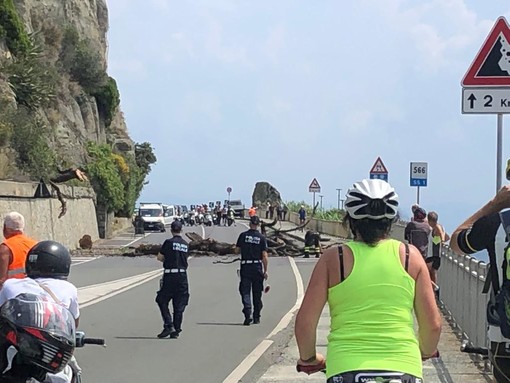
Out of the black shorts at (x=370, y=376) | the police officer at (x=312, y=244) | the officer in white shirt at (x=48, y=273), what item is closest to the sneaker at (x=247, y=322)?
the officer in white shirt at (x=48, y=273)

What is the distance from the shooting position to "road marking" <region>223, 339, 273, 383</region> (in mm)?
10734

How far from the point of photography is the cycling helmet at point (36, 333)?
15.3ft

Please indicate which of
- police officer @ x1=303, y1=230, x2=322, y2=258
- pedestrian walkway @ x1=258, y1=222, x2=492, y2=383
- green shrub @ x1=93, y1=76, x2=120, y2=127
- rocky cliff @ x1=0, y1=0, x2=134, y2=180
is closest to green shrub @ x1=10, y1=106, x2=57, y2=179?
rocky cliff @ x1=0, y1=0, x2=134, y2=180

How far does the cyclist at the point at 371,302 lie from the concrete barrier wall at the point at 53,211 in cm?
2477

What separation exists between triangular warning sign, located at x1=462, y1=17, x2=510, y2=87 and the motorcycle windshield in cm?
501

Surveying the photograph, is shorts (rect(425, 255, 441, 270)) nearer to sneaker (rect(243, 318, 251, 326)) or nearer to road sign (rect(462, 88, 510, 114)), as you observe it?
sneaker (rect(243, 318, 251, 326))

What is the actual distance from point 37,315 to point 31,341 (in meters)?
0.15

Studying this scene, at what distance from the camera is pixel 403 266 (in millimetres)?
4387

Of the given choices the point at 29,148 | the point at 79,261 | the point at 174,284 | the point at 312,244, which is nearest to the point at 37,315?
the point at 174,284

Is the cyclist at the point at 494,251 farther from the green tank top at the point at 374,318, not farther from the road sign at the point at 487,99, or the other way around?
the road sign at the point at 487,99

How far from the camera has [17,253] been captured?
32.2ft

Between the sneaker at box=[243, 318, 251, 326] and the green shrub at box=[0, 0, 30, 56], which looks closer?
the sneaker at box=[243, 318, 251, 326]

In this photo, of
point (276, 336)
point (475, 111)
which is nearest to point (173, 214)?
point (276, 336)

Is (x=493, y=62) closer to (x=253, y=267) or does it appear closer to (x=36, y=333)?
(x=36, y=333)
